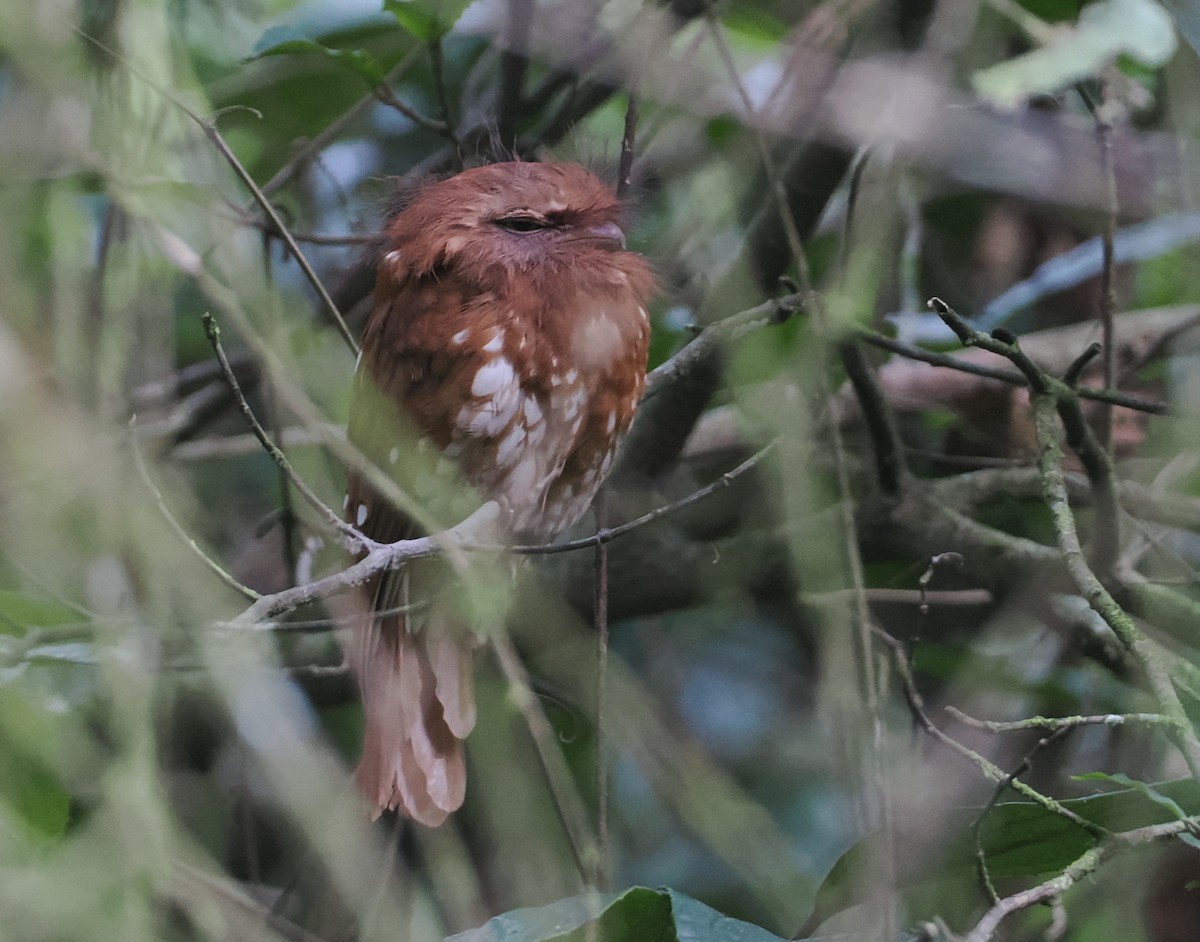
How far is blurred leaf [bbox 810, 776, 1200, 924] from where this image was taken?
1342 millimetres

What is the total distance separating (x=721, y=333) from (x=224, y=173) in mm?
997

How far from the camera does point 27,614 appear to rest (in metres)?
1.54

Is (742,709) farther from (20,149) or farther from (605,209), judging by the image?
(20,149)

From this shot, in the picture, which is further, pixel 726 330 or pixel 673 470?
pixel 673 470

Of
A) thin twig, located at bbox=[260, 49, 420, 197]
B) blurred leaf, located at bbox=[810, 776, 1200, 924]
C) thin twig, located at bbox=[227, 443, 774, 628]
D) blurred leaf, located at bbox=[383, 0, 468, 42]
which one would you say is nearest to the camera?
thin twig, located at bbox=[227, 443, 774, 628]

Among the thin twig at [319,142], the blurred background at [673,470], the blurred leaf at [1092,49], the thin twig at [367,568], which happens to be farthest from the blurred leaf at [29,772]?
the blurred leaf at [1092,49]

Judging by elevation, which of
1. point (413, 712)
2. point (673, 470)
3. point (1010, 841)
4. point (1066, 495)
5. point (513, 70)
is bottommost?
point (413, 712)

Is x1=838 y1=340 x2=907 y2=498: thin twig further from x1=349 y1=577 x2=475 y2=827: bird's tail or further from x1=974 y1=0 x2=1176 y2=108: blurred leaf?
x1=349 y1=577 x2=475 y2=827: bird's tail

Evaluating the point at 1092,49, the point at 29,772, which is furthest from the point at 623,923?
the point at 1092,49

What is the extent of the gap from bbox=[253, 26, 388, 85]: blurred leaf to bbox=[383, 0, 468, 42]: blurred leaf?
76mm

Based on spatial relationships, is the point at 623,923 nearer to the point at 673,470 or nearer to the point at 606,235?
the point at 606,235

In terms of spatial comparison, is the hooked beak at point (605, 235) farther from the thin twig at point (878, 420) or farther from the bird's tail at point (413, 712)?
the bird's tail at point (413, 712)

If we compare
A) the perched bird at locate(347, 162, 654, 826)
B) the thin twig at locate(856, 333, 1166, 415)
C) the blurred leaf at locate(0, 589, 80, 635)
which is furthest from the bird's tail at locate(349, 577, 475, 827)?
the thin twig at locate(856, 333, 1166, 415)

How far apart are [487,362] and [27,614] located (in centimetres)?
64
